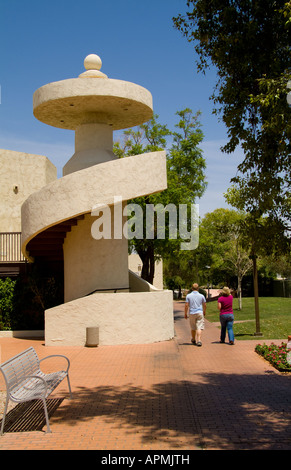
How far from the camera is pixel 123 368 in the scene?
10.3m

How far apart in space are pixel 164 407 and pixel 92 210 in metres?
6.86

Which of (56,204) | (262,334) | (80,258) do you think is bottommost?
(262,334)

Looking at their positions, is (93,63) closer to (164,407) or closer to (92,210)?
(92,210)

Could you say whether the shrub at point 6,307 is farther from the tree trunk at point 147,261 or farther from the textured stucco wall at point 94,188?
the tree trunk at point 147,261

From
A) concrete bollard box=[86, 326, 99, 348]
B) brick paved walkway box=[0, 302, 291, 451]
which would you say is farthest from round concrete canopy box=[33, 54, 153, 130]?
brick paved walkway box=[0, 302, 291, 451]

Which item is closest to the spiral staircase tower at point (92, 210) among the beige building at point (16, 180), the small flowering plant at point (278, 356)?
the small flowering plant at point (278, 356)

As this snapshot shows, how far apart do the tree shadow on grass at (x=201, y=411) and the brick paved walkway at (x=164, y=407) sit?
12 mm

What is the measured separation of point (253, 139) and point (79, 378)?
17.9 feet

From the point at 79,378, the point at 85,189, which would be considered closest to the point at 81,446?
the point at 79,378

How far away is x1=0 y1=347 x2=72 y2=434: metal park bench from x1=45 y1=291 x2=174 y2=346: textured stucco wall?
18.4 ft

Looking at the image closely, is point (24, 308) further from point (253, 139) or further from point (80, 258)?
point (253, 139)

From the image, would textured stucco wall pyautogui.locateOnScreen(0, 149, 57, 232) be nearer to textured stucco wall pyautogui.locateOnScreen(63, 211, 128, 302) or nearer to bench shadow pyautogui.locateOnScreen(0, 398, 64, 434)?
textured stucco wall pyautogui.locateOnScreen(63, 211, 128, 302)
